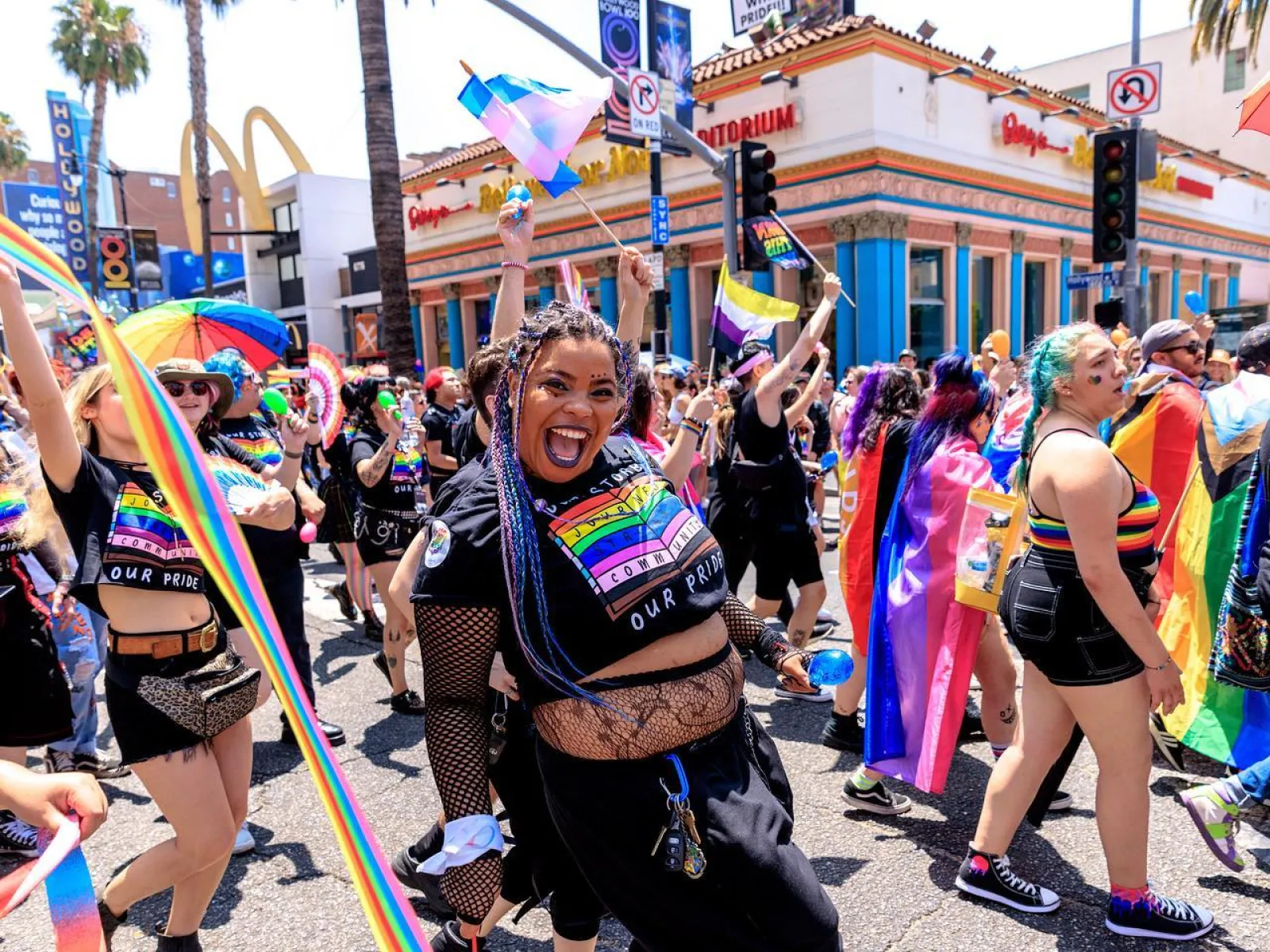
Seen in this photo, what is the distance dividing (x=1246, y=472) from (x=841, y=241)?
15.7 metres

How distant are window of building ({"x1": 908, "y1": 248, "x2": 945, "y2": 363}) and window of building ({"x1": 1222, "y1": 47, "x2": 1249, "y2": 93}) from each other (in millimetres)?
23516

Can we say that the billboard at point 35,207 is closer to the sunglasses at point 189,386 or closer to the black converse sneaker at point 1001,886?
the sunglasses at point 189,386

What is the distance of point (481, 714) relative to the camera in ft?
6.62

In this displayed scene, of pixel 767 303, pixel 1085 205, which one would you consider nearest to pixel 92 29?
pixel 1085 205

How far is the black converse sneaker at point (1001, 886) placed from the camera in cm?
307

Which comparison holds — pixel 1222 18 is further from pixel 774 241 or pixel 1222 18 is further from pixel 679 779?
pixel 679 779

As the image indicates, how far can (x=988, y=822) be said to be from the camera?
10.2ft

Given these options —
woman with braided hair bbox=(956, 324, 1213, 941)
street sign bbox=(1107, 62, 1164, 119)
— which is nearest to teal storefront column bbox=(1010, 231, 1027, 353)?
street sign bbox=(1107, 62, 1164, 119)

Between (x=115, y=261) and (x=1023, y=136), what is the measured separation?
2003 centimetres

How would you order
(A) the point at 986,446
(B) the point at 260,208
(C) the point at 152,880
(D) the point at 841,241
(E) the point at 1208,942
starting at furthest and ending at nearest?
(B) the point at 260,208 < (D) the point at 841,241 < (A) the point at 986,446 < (E) the point at 1208,942 < (C) the point at 152,880

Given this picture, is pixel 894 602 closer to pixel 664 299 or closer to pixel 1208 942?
pixel 1208 942

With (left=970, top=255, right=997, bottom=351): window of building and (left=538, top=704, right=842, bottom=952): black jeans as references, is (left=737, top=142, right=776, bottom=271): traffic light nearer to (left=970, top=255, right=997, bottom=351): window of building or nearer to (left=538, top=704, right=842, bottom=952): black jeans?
(left=538, top=704, right=842, bottom=952): black jeans

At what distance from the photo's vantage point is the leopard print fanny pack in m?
2.66

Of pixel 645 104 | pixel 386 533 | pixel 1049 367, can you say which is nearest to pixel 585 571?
pixel 1049 367
